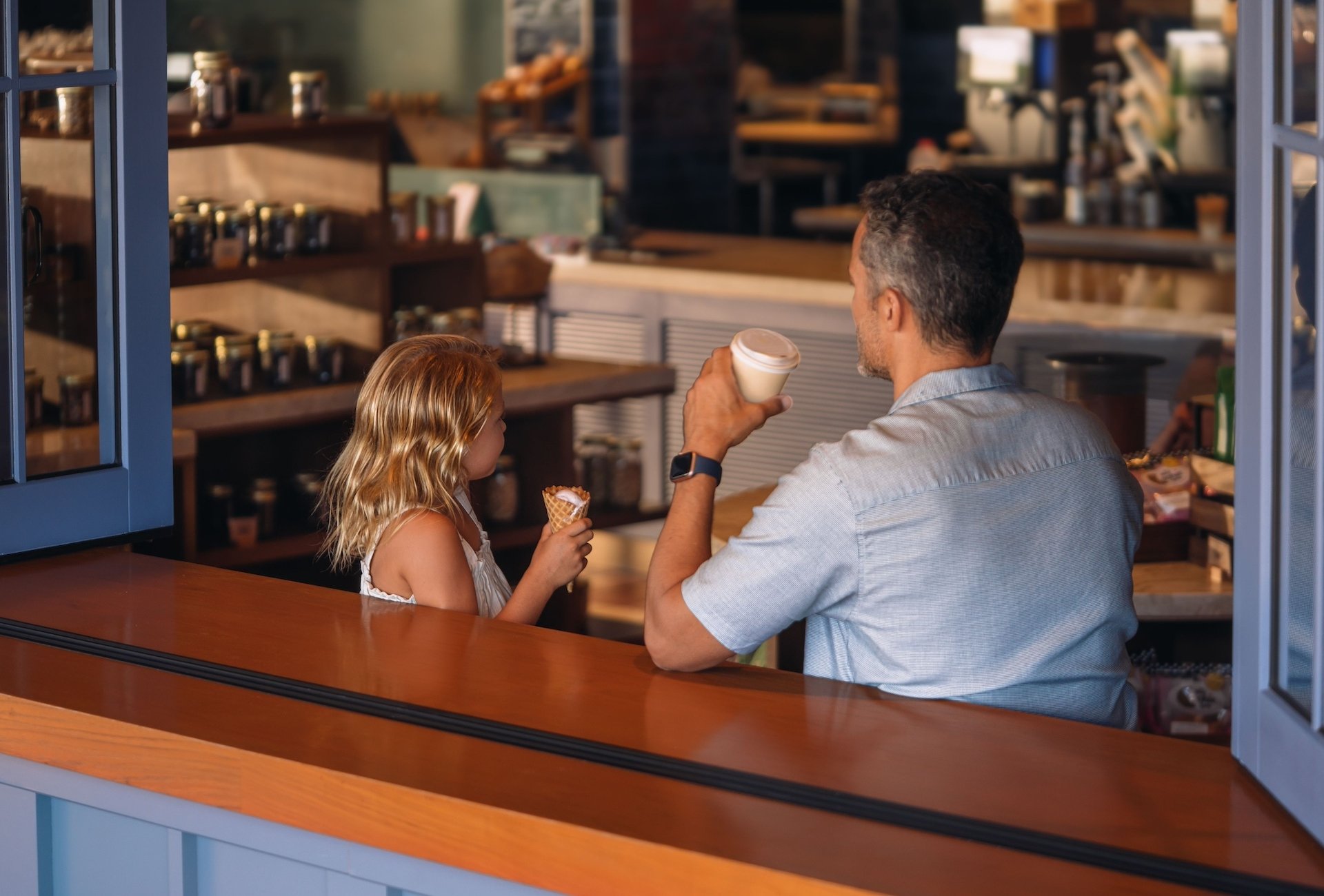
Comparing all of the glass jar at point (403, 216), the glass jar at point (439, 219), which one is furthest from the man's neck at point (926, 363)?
the glass jar at point (439, 219)

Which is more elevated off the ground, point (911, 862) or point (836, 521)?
point (836, 521)

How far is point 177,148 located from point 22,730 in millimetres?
2568

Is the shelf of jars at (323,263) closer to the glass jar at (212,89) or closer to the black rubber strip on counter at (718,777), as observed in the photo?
the glass jar at (212,89)

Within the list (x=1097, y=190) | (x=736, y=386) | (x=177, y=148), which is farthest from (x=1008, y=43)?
(x=736, y=386)

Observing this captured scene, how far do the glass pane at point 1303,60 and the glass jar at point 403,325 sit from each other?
339cm

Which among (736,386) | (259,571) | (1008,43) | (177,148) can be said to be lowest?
(259,571)

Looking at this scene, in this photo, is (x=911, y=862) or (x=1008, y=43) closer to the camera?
(x=911, y=862)

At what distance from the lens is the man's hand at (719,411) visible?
6.79 feet

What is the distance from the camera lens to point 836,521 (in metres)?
1.86

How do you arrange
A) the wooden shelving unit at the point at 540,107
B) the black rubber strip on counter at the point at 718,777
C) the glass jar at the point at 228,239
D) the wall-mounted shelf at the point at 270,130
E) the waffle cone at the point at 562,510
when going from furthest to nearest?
the wooden shelving unit at the point at 540,107, the glass jar at the point at 228,239, the wall-mounted shelf at the point at 270,130, the waffle cone at the point at 562,510, the black rubber strip on counter at the point at 718,777

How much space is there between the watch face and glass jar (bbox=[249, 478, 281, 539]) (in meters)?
2.57

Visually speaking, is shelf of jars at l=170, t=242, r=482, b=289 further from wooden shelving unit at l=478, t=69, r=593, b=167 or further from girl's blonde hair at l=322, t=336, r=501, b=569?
wooden shelving unit at l=478, t=69, r=593, b=167

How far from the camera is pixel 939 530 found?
1856 millimetres

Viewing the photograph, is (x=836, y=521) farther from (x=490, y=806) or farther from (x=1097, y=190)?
(x=1097, y=190)
